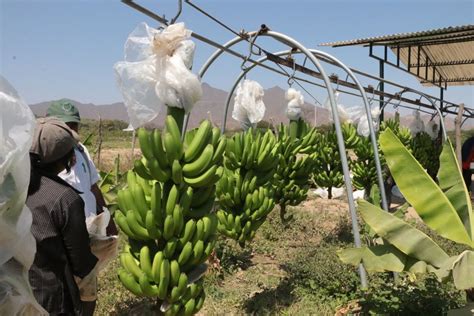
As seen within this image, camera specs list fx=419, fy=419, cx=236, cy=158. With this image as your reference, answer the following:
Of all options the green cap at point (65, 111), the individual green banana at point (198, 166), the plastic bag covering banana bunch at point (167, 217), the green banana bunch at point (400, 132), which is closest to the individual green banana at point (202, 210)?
the plastic bag covering banana bunch at point (167, 217)

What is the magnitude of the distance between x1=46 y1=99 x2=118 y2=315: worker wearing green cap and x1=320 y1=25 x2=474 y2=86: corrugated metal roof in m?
6.39

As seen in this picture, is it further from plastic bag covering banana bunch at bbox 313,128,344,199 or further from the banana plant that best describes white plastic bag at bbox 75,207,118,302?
plastic bag covering banana bunch at bbox 313,128,344,199

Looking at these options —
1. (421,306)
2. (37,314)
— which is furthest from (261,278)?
(37,314)

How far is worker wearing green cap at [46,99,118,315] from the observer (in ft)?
9.62

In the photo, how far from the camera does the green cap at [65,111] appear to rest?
3107mm

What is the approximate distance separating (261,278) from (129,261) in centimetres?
267

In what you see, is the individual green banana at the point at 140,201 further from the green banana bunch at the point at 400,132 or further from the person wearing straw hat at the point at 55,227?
the green banana bunch at the point at 400,132

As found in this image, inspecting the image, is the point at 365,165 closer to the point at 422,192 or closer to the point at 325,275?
the point at 325,275

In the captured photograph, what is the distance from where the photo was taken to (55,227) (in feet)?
6.47

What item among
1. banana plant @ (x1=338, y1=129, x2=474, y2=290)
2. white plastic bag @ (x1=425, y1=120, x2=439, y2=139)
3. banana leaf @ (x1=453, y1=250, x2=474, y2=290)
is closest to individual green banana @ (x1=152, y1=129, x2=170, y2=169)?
banana plant @ (x1=338, y1=129, x2=474, y2=290)

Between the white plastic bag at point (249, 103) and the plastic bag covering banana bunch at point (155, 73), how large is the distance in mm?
2085

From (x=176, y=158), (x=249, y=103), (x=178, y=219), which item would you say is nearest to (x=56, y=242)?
(x=178, y=219)

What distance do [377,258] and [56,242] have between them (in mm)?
2062

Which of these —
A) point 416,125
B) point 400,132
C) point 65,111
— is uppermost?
point 416,125
